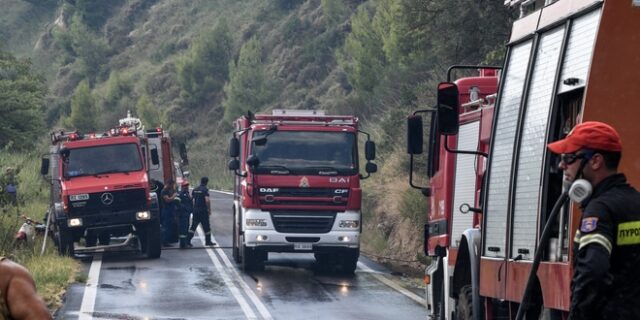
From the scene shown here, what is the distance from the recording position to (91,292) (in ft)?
59.3

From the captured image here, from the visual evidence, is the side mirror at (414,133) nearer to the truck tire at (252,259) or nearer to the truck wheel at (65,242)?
the truck tire at (252,259)

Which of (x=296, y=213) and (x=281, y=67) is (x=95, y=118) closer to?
(x=281, y=67)

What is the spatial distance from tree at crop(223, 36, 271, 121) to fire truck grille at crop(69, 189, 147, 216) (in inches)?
1871

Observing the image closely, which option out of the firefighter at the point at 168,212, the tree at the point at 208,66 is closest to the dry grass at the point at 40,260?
the firefighter at the point at 168,212

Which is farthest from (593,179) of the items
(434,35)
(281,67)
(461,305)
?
(281,67)

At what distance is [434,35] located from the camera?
92.5 ft

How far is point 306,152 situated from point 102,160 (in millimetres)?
5801

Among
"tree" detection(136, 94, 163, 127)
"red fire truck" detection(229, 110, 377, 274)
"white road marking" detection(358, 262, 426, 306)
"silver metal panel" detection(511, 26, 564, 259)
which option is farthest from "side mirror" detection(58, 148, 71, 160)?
"tree" detection(136, 94, 163, 127)

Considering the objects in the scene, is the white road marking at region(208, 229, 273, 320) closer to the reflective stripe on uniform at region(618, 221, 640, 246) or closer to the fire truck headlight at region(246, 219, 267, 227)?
the fire truck headlight at region(246, 219, 267, 227)

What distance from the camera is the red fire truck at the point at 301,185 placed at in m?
20.6

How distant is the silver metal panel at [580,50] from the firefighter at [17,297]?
10.5 feet

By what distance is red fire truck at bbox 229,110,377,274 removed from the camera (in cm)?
2062

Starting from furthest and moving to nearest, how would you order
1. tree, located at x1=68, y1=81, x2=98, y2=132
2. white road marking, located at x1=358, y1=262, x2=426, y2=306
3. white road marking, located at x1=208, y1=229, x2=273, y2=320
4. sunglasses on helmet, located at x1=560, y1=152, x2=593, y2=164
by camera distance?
tree, located at x1=68, y1=81, x2=98, y2=132
white road marking, located at x1=358, y1=262, x2=426, y2=306
white road marking, located at x1=208, y1=229, x2=273, y2=320
sunglasses on helmet, located at x1=560, y1=152, x2=593, y2=164

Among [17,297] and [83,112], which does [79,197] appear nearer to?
[17,297]
